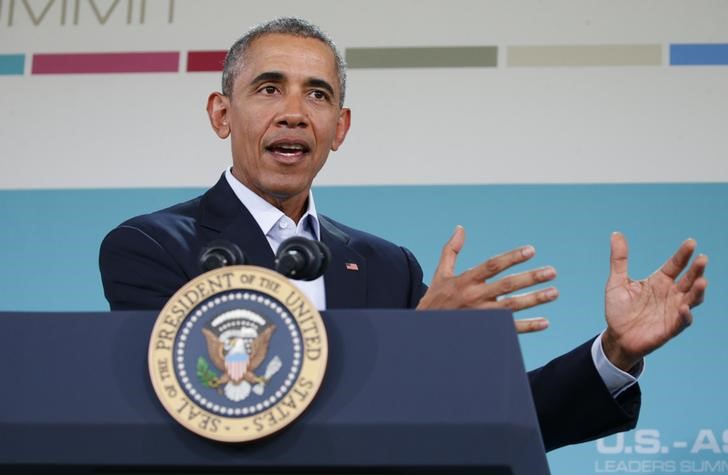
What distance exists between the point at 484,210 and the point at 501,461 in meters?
1.96

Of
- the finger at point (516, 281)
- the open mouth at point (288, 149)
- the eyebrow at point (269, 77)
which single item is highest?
the eyebrow at point (269, 77)

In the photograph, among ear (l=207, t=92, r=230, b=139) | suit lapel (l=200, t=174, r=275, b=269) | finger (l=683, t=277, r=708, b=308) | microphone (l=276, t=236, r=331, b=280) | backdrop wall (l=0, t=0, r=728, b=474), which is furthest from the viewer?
backdrop wall (l=0, t=0, r=728, b=474)

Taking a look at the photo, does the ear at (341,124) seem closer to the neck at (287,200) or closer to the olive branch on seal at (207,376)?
the neck at (287,200)

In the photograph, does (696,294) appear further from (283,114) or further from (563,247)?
(563,247)

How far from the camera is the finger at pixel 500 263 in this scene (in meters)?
1.17

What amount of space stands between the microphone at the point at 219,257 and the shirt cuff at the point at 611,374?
50cm

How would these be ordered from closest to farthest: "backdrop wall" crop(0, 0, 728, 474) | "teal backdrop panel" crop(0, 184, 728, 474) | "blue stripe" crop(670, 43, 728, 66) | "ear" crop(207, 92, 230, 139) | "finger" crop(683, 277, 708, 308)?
1. "finger" crop(683, 277, 708, 308)
2. "ear" crop(207, 92, 230, 139)
3. "teal backdrop panel" crop(0, 184, 728, 474)
4. "backdrop wall" crop(0, 0, 728, 474)
5. "blue stripe" crop(670, 43, 728, 66)

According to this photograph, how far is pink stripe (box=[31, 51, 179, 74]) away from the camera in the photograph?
10.2 ft

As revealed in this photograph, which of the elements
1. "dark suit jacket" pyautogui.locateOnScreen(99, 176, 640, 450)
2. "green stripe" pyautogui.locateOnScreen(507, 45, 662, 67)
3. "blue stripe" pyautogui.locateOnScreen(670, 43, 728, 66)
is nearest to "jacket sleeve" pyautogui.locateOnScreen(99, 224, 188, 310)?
"dark suit jacket" pyautogui.locateOnScreen(99, 176, 640, 450)

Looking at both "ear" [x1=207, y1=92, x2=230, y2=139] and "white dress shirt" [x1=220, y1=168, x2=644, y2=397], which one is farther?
"ear" [x1=207, y1=92, x2=230, y2=139]

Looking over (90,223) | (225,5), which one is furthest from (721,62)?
(90,223)

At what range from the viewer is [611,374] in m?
1.31

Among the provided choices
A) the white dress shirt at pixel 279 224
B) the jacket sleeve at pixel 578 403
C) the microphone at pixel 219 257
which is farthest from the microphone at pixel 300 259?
the white dress shirt at pixel 279 224

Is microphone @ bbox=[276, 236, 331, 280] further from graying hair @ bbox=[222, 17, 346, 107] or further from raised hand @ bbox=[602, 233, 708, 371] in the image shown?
graying hair @ bbox=[222, 17, 346, 107]
